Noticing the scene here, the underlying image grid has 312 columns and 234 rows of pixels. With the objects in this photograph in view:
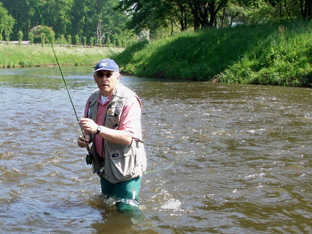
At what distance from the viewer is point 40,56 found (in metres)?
55.5

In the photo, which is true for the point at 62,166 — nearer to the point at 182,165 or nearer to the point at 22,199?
the point at 22,199

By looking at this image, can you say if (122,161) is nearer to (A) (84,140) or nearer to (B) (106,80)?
(A) (84,140)

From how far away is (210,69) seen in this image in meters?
24.0

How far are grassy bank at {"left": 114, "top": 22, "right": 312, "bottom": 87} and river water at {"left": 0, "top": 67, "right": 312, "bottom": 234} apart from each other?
807cm

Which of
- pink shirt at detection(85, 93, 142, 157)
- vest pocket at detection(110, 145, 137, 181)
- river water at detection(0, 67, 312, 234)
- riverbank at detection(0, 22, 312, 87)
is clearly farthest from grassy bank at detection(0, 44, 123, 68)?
vest pocket at detection(110, 145, 137, 181)

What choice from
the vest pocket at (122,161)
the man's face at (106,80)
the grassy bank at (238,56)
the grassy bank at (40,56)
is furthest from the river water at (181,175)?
the grassy bank at (40,56)

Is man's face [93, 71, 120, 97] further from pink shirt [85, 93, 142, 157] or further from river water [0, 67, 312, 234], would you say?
river water [0, 67, 312, 234]

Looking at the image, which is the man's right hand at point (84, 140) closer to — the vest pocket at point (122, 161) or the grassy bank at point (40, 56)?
the vest pocket at point (122, 161)

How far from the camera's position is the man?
3963 mm

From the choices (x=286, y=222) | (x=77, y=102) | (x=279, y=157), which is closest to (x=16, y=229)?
(x=286, y=222)

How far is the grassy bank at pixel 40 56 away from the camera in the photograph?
48416 mm

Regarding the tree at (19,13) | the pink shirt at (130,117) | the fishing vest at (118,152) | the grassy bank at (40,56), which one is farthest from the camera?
the tree at (19,13)

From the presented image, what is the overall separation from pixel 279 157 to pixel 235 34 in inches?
816

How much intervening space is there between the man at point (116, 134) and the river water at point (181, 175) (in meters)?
0.59
